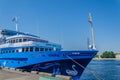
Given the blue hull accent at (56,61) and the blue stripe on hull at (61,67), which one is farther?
the blue stripe on hull at (61,67)

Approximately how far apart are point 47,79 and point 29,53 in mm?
13605

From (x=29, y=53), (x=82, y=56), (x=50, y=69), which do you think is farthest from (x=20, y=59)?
(x=82, y=56)

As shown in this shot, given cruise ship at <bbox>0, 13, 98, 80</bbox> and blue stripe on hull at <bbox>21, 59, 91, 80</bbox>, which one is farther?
blue stripe on hull at <bbox>21, 59, 91, 80</bbox>

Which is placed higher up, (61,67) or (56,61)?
(56,61)

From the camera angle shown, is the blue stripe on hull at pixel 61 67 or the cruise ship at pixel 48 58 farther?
the blue stripe on hull at pixel 61 67

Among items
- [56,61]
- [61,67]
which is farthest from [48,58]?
[61,67]

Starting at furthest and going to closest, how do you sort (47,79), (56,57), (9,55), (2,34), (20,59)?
(2,34), (9,55), (20,59), (56,57), (47,79)

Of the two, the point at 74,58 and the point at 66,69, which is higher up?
the point at 74,58

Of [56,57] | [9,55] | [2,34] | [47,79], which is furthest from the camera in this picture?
[2,34]

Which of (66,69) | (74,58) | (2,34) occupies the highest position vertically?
(2,34)

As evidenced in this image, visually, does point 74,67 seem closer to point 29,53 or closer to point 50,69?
point 50,69

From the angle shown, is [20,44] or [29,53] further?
[20,44]

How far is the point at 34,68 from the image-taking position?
25.4 meters

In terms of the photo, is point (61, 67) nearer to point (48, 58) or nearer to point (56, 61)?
point (56, 61)
